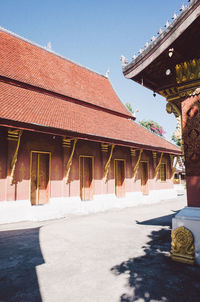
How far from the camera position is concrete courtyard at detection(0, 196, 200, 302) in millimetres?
2627

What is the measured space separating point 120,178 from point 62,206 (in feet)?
13.6

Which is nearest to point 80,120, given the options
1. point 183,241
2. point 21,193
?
point 21,193

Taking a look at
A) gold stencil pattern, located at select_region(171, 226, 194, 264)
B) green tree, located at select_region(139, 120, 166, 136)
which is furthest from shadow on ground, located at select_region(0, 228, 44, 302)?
green tree, located at select_region(139, 120, 166, 136)

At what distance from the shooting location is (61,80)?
12.0 metres

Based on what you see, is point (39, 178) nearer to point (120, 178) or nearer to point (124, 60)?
point (120, 178)

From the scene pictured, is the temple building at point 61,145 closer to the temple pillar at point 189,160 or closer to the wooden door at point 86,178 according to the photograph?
the wooden door at point 86,178

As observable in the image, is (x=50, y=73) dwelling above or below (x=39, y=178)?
above

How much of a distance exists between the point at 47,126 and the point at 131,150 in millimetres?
5976

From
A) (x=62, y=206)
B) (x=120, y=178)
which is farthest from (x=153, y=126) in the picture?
(x=62, y=206)

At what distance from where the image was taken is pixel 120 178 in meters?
11.6

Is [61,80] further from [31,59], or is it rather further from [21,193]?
[21,193]

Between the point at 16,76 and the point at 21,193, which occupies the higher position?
the point at 16,76

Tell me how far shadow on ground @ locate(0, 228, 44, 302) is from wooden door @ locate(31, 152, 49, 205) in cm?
252

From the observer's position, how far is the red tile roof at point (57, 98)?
314 inches
